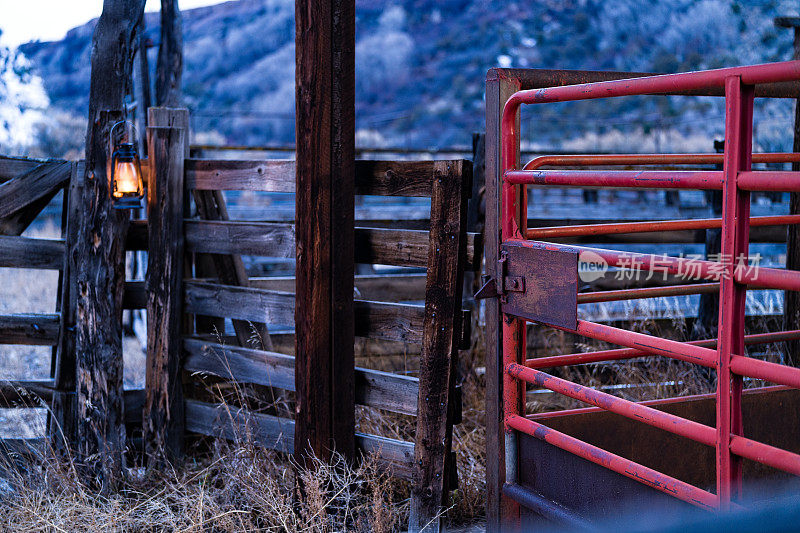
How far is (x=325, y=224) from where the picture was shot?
3561mm

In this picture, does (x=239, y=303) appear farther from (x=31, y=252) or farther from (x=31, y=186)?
(x=31, y=186)

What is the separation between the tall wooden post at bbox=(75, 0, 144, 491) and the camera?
4582 millimetres

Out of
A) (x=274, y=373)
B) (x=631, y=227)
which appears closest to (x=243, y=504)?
(x=274, y=373)

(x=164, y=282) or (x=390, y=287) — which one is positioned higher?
(x=164, y=282)

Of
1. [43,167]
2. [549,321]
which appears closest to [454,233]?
[549,321]

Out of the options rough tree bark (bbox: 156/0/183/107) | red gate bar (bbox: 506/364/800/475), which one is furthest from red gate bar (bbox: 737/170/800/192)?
rough tree bark (bbox: 156/0/183/107)

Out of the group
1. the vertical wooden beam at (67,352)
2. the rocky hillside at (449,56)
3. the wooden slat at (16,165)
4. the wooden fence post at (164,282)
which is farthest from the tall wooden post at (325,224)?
the rocky hillside at (449,56)

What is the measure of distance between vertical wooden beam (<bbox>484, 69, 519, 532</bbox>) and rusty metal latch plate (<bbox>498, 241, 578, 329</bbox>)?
91 millimetres

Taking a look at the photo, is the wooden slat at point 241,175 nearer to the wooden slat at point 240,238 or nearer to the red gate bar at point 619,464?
the wooden slat at point 240,238

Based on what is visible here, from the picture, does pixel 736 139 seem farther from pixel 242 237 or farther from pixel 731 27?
pixel 731 27

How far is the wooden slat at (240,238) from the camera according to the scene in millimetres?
4230

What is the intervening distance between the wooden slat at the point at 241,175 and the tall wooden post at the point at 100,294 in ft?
1.57

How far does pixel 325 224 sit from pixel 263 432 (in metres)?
1.41

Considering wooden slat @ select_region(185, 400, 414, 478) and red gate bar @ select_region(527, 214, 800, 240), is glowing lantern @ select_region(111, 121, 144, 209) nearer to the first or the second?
wooden slat @ select_region(185, 400, 414, 478)
